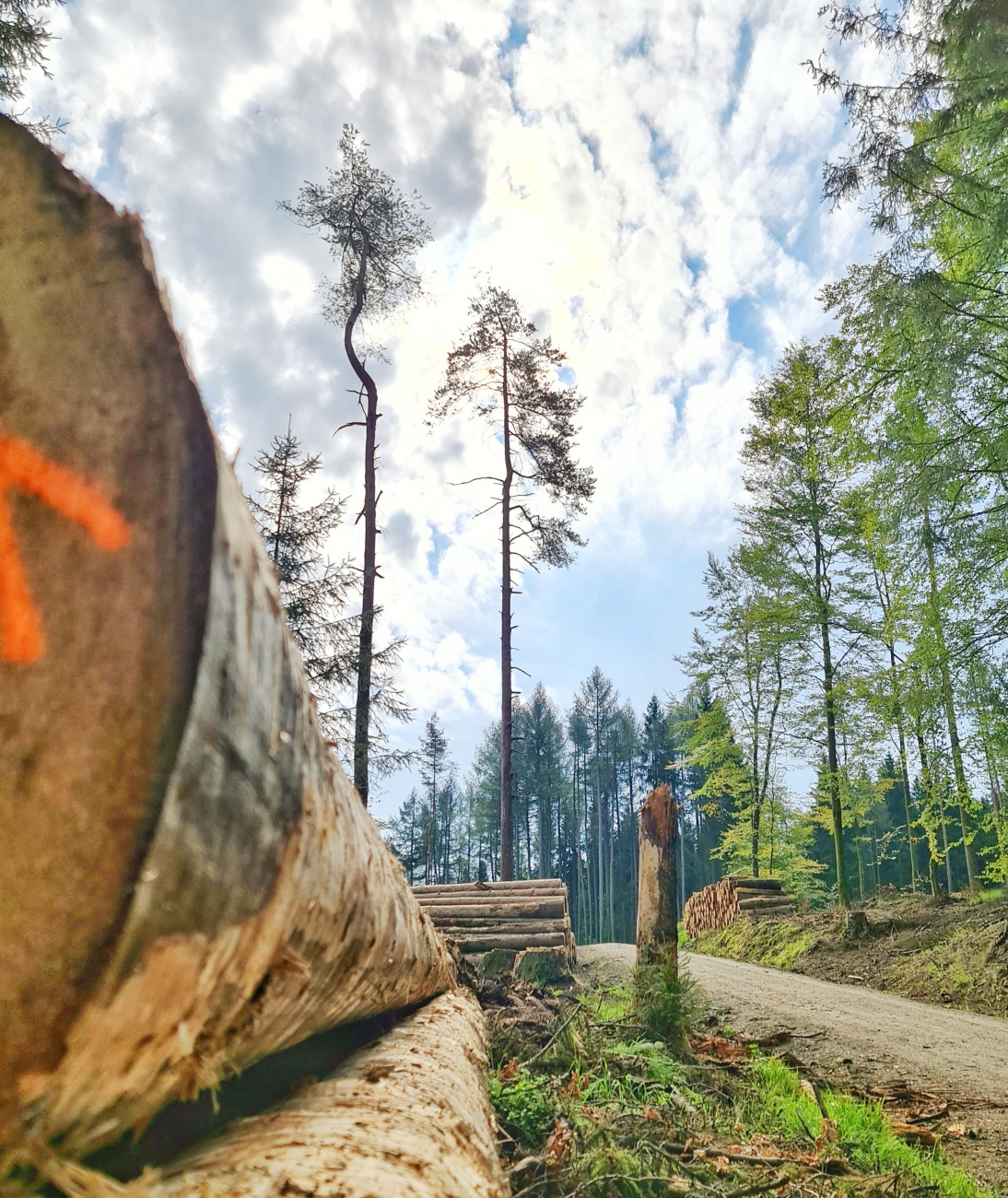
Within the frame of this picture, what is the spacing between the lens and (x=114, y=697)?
2.79 ft

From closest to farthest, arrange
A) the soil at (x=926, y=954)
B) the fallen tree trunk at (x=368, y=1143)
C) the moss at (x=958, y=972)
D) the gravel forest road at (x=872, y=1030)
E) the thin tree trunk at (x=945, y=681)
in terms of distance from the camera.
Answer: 1. the fallen tree trunk at (x=368, y=1143)
2. the gravel forest road at (x=872, y=1030)
3. the moss at (x=958, y=972)
4. the soil at (x=926, y=954)
5. the thin tree trunk at (x=945, y=681)

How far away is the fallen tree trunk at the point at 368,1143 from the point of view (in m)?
1.09

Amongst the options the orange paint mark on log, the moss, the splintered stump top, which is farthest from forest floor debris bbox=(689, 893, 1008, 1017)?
the orange paint mark on log

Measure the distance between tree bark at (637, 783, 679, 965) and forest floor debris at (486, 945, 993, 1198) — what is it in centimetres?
72

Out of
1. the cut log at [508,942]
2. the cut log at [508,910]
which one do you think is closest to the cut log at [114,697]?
→ the cut log at [508,942]

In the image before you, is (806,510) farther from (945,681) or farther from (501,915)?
(501,915)

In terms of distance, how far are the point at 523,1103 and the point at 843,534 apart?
52.0 feet

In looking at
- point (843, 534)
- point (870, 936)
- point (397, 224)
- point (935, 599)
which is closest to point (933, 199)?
point (935, 599)

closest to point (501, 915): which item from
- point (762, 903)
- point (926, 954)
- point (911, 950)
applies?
point (926, 954)

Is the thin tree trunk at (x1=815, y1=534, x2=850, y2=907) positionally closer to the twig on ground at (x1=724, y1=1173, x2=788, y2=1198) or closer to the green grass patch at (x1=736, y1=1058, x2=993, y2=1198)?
the green grass patch at (x1=736, y1=1058, x2=993, y2=1198)

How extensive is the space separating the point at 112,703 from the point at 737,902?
63.5 ft

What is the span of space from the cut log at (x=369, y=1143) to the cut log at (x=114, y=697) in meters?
0.18

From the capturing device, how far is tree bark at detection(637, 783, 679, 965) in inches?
245

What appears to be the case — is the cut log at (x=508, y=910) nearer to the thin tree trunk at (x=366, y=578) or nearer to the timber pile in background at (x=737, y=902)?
the thin tree trunk at (x=366, y=578)
